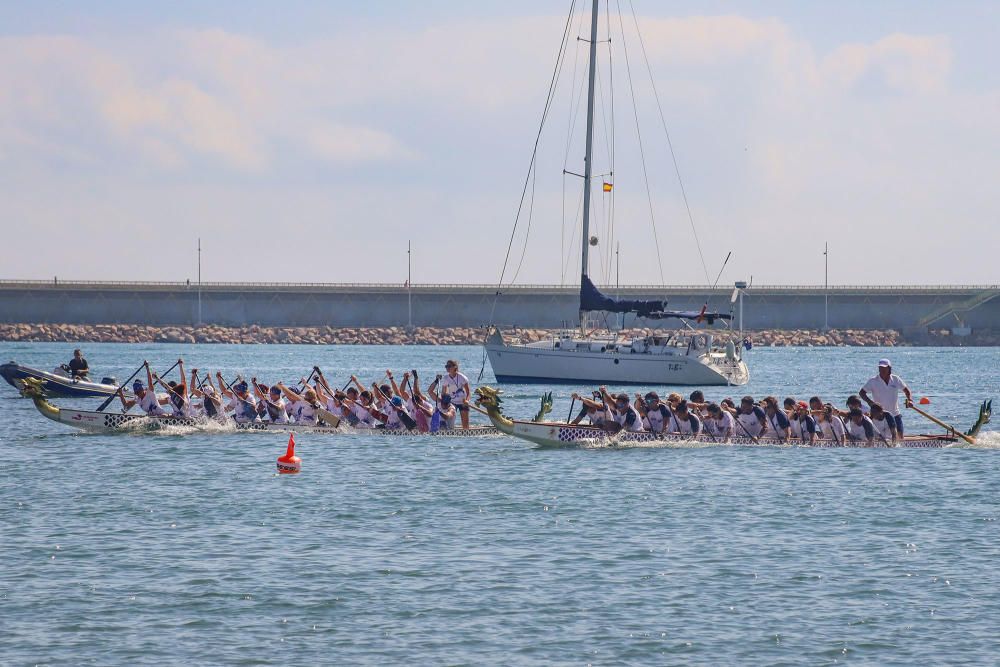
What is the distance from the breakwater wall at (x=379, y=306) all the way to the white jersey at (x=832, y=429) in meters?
104

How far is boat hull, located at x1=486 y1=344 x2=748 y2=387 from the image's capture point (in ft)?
196

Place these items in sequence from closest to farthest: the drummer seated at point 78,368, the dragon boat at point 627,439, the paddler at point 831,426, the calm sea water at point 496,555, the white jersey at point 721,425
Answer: the calm sea water at point 496,555 < the dragon boat at point 627,439 < the paddler at point 831,426 < the white jersey at point 721,425 < the drummer seated at point 78,368

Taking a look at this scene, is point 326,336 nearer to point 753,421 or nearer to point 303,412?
point 303,412

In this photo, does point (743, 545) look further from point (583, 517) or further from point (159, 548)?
point (159, 548)

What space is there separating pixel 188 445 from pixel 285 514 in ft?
38.5

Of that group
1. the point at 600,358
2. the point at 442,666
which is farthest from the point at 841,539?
the point at 600,358

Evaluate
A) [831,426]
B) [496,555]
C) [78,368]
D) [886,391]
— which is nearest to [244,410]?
[831,426]

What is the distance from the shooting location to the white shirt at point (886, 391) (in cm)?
3019

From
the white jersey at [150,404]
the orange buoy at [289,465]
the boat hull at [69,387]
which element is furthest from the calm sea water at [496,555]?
the boat hull at [69,387]

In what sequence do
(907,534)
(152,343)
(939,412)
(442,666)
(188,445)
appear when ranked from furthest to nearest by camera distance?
1. (152,343)
2. (939,412)
3. (188,445)
4. (907,534)
5. (442,666)

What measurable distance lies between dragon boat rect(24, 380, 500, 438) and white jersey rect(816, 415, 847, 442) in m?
7.91

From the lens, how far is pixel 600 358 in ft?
194

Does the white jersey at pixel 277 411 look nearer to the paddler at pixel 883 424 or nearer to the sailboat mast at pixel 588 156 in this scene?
the paddler at pixel 883 424

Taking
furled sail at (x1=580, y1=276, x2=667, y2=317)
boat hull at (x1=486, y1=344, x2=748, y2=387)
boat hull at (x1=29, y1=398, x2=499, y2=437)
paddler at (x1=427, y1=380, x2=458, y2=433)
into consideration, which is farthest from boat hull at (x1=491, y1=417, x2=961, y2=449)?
furled sail at (x1=580, y1=276, x2=667, y2=317)
